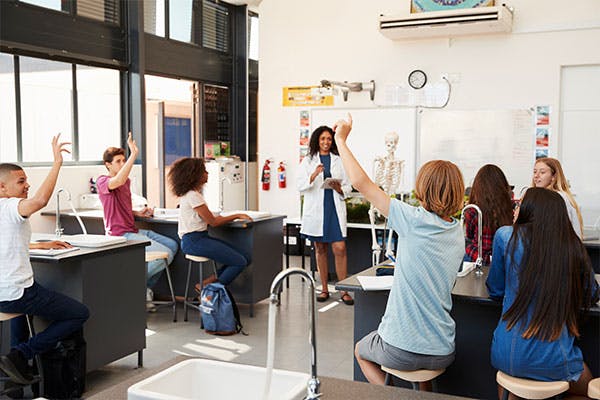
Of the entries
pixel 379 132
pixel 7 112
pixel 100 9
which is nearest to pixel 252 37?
pixel 379 132

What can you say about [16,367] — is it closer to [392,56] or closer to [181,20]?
[392,56]

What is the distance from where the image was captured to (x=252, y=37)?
981 cm

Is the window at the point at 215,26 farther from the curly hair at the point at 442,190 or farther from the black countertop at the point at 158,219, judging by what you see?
the curly hair at the point at 442,190

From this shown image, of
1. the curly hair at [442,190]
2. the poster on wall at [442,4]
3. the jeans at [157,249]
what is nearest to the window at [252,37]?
the poster on wall at [442,4]

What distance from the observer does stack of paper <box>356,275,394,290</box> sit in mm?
3109

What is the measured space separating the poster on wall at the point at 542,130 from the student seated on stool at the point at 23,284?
5335mm

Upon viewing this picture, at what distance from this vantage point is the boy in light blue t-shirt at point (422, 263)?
2.59m

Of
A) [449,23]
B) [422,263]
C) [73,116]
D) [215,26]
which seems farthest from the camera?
[215,26]

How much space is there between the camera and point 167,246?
19.1 ft

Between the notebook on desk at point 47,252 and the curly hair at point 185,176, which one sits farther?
the curly hair at point 185,176

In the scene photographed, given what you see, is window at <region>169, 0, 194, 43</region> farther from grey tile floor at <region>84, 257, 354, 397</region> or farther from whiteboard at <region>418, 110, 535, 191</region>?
grey tile floor at <region>84, 257, 354, 397</region>

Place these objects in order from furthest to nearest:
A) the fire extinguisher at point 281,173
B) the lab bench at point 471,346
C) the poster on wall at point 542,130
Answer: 1. the fire extinguisher at point 281,173
2. the poster on wall at point 542,130
3. the lab bench at point 471,346

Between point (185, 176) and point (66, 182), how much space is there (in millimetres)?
1873

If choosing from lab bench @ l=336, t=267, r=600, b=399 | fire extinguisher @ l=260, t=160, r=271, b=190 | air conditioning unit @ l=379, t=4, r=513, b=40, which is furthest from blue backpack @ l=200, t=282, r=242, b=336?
air conditioning unit @ l=379, t=4, r=513, b=40
